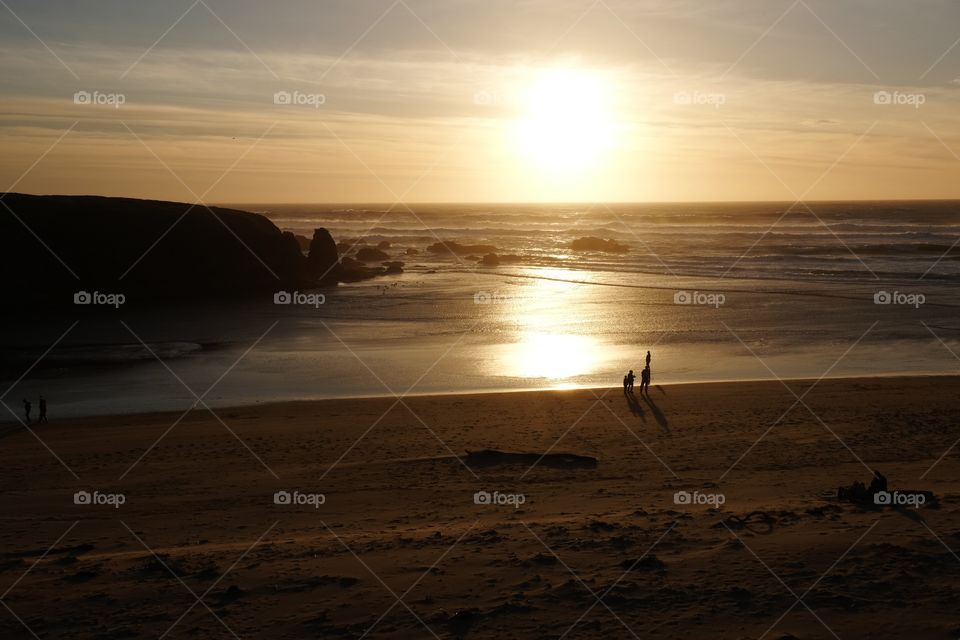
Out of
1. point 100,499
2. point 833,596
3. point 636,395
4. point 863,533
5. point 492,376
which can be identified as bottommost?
point 833,596

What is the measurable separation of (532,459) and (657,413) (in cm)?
524

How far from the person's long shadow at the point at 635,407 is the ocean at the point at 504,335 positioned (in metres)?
2.18

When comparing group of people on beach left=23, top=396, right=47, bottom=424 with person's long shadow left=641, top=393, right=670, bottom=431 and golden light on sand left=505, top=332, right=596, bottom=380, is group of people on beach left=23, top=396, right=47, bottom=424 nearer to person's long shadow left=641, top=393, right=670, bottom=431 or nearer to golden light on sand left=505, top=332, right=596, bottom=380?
golden light on sand left=505, top=332, right=596, bottom=380

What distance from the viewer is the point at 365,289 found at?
50.7 metres

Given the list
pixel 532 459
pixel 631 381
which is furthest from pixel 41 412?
pixel 631 381

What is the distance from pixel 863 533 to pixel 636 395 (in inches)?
424

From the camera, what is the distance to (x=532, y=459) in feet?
52.5

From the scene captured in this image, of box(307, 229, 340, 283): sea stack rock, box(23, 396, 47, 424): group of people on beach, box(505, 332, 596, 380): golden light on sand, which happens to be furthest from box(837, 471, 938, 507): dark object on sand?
box(307, 229, 340, 283): sea stack rock

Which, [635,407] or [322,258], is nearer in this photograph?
[635,407]

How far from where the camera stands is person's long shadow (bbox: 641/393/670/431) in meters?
18.8

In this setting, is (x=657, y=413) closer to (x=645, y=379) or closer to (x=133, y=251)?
(x=645, y=379)

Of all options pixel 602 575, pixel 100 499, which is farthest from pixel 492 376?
pixel 602 575

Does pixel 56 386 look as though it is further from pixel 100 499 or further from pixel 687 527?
pixel 687 527

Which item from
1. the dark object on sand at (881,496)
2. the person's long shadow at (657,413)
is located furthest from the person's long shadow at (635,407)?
the dark object on sand at (881,496)
